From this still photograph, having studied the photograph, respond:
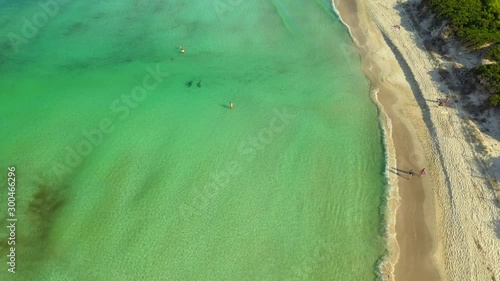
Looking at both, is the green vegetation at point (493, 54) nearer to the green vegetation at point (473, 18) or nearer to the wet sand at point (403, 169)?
the green vegetation at point (473, 18)

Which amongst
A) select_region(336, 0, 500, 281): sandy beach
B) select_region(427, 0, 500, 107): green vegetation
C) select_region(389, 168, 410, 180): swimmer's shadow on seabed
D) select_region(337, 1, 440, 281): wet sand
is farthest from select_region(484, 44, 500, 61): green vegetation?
select_region(389, 168, 410, 180): swimmer's shadow on seabed

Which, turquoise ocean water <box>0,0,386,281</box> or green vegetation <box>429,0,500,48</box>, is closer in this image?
turquoise ocean water <box>0,0,386,281</box>

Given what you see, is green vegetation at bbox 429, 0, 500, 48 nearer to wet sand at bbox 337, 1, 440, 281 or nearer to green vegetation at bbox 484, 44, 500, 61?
green vegetation at bbox 484, 44, 500, 61

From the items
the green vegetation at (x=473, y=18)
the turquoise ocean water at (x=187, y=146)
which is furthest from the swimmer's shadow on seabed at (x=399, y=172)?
the green vegetation at (x=473, y=18)

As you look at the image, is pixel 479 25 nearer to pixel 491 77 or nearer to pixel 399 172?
pixel 491 77

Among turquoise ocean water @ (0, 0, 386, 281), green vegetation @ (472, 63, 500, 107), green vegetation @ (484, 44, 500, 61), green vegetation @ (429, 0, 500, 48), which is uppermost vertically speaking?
green vegetation @ (472, 63, 500, 107)

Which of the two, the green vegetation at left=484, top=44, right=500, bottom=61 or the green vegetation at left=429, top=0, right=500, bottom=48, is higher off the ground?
the green vegetation at left=484, top=44, right=500, bottom=61

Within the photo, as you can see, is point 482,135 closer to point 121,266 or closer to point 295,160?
point 295,160
